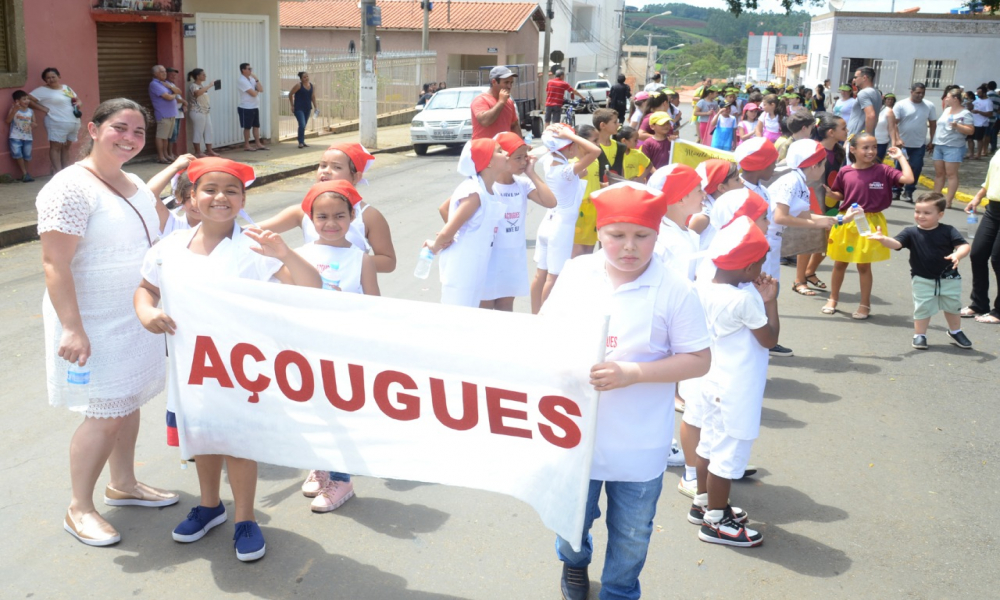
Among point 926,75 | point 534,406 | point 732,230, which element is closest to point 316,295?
point 534,406

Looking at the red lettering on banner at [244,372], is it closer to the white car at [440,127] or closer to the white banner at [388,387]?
the white banner at [388,387]

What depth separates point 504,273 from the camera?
6.08m

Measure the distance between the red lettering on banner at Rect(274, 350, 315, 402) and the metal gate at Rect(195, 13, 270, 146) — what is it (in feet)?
56.0

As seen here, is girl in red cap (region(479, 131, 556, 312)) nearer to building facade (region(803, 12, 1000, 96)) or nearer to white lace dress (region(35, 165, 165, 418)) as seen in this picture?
white lace dress (region(35, 165, 165, 418))

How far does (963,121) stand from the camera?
45.2 feet

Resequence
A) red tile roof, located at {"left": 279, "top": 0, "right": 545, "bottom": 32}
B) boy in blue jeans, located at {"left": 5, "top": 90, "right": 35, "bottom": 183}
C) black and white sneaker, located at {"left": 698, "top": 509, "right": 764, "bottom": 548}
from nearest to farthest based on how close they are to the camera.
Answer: black and white sneaker, located at {"left": 698, "top": 509, "right": 764, "bottom": 548} < boy in blue jeans, located at {"left": 5, "top": 90, "right": 35, "bottom": 183} < red tile roof, located at {"left": 279, "top": 0, "right": 545, "bottom": 32}

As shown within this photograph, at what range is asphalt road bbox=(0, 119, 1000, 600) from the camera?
13.1 ft

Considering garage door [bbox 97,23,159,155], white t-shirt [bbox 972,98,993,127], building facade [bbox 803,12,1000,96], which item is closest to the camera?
garage door [bbox 97,23,159,155]

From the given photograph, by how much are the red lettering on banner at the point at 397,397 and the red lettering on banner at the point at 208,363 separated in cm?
67

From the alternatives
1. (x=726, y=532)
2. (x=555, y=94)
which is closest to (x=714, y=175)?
(x=726, y=532)

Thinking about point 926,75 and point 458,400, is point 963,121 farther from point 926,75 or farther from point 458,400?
point 926,75

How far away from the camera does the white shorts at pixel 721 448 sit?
14.3 ft

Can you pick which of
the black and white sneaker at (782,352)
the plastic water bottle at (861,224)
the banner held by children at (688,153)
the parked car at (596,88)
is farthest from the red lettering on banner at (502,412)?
the parked car at (596,88)

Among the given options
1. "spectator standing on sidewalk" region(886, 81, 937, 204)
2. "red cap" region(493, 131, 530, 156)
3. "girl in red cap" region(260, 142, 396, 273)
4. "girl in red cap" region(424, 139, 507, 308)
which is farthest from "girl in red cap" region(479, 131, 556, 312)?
"spectator standing on sidewalk" region(886, 81, 937, 204)
